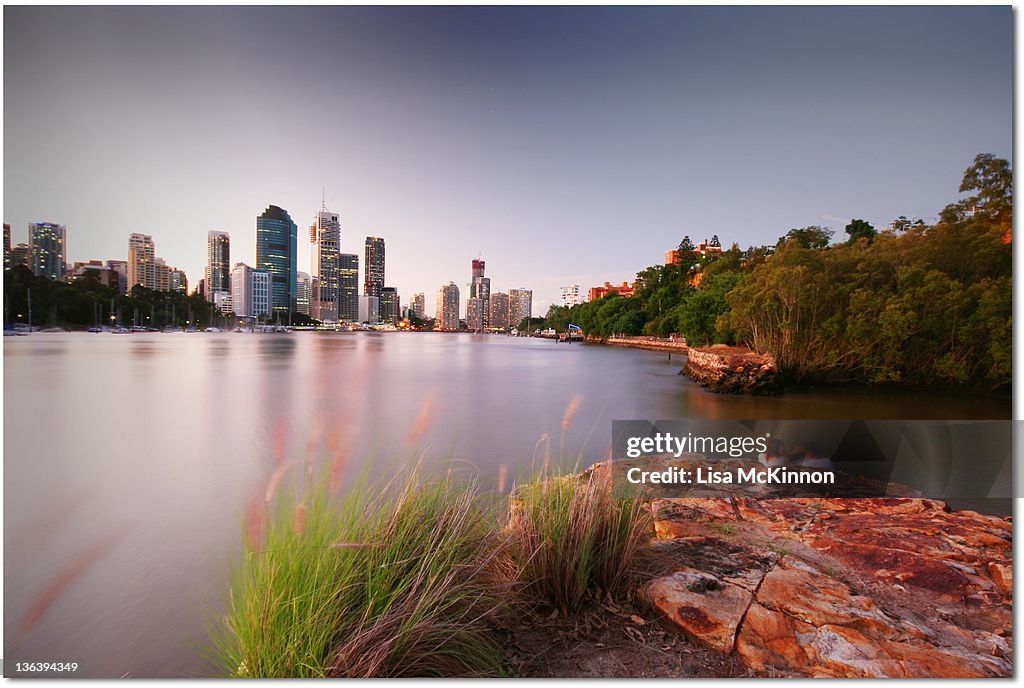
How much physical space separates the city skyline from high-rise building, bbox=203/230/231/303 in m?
0.08

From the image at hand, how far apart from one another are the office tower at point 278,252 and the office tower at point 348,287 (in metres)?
0.44

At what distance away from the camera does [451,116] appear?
2816 mm

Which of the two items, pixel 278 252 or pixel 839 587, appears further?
pixel 278 252

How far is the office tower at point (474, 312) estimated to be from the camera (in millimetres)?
5801

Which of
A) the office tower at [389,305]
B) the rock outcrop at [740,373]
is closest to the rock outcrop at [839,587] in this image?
the office tower at [389,305]

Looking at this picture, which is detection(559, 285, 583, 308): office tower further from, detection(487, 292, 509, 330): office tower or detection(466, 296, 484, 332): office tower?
detection(466, 296, 484, 332): office tower

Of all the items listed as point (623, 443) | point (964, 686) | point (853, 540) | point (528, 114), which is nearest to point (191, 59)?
point (528, 114)

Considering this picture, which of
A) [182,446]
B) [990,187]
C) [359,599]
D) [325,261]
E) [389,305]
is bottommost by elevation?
[182,446]

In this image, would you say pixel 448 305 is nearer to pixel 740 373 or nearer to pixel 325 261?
pixel 325 261

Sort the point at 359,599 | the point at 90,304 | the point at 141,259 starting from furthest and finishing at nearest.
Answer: the point at 90,304
the point at 141,259
the point at 359,599

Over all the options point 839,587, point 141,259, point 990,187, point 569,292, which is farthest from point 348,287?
point 990,187

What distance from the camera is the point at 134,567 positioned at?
2395 mm

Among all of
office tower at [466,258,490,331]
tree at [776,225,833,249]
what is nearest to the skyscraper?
office tower at [466,258,490,331]

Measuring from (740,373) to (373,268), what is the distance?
27.7 feet
